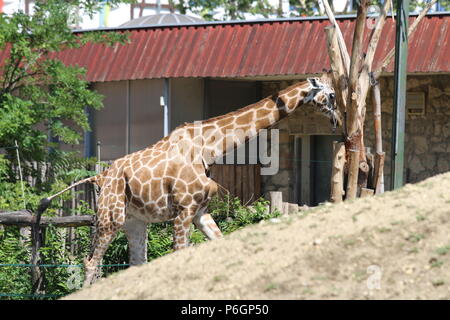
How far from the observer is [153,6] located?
126ft

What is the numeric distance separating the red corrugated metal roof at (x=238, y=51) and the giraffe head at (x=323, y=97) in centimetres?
510

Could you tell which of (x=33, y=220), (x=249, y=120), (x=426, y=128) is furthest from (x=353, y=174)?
(x=426, y=128)

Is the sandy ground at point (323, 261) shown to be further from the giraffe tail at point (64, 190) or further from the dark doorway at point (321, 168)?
the dark doorway at point (321, 168)

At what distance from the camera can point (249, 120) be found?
9.95m

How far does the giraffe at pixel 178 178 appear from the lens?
948 centimetres

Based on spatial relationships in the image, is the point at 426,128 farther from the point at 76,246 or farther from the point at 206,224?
the point at 206,224

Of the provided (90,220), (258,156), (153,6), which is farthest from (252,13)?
(90,220)

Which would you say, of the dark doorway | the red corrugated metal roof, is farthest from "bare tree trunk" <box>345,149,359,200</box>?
the dark doorway

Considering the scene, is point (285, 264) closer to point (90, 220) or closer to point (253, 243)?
point (253, 243)

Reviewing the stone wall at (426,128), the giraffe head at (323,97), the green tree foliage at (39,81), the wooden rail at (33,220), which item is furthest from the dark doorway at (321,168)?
the giraffe head at (323,97)

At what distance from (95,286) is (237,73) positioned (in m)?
9.09

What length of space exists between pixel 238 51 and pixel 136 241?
704 centimetres

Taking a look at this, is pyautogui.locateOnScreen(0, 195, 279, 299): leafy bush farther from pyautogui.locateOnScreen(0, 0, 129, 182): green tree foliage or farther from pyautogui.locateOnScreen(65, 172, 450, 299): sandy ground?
pyautogui.locateOnScreen(65, 172, 450, 299): sandy ground

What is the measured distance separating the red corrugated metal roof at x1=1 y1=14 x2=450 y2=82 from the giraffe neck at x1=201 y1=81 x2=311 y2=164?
17.5ft
